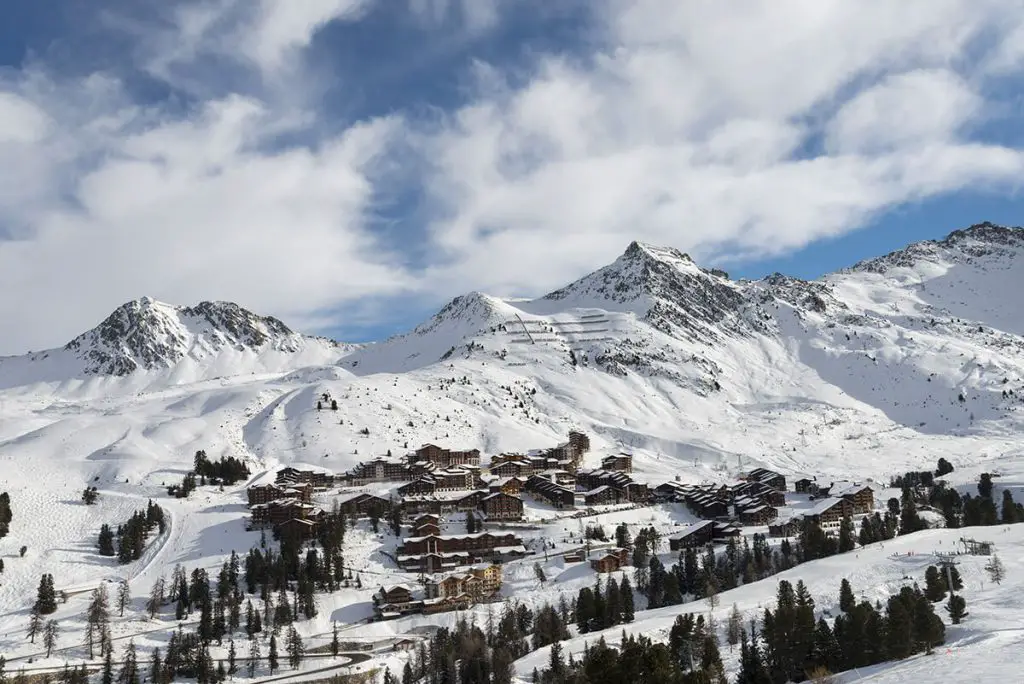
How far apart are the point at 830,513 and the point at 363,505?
208 feet

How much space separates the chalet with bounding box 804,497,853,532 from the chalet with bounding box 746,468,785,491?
20172mm

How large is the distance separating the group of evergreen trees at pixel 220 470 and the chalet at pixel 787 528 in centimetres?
7809

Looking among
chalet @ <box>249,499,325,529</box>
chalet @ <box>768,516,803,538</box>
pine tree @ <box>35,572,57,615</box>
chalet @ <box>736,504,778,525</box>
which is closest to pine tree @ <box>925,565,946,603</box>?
chalet @ <box>768,516,803,538</box>

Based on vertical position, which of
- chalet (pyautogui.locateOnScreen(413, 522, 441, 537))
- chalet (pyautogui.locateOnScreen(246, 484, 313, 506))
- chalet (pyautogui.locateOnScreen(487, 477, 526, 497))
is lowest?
chalet (pyautogui.locateOnScreen(413, 522, 441, 537))

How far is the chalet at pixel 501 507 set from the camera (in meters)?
119

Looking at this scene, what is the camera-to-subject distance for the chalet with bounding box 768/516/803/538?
10956 centimetres

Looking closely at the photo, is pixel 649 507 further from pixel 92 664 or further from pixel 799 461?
pixel 92 664

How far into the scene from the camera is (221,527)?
109250 millimetres

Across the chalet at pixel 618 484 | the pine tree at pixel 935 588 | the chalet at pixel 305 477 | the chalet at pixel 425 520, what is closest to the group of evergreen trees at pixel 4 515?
the chalet at pixel 305 477

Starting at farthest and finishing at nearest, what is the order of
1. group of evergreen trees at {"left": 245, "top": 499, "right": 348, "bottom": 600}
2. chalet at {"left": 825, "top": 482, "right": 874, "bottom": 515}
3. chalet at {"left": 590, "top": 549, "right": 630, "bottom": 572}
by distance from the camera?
chalet at {"left": 825, "top": 482, "right": 874, "bottom": 515} < chalet at {"left": 590, "top": 549, "right": 630, "bottom": 572} < group of evergreen trees at {"left": 245, "top": 499, "right": 348, "bottom": 600}

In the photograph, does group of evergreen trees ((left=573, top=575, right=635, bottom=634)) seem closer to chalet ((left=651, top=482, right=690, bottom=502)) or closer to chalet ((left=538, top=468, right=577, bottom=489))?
chalet ((left=651, top=482, right=690, bottom=502))

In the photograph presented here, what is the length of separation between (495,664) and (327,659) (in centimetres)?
1871

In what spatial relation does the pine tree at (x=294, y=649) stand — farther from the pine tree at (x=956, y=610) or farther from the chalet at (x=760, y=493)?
the chalet at (x=760, y=493)

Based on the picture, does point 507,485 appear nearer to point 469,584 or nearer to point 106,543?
point 469,584
